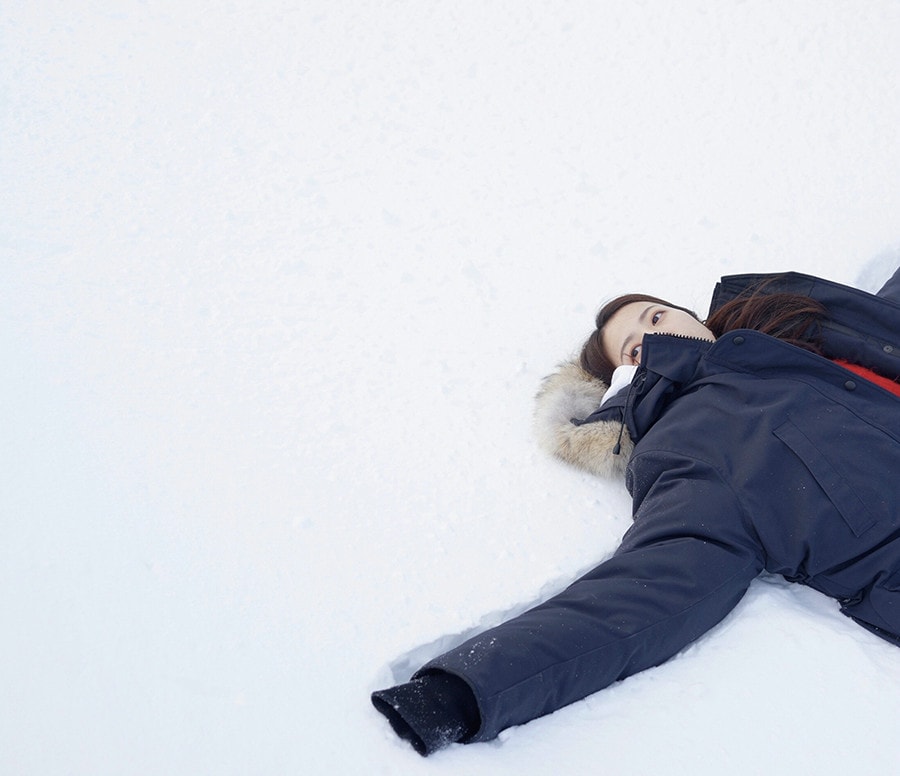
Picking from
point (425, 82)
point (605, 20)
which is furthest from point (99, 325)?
point (605, 20)

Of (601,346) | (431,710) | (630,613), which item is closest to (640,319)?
(601,346)

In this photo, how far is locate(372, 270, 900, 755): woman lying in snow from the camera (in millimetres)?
1461

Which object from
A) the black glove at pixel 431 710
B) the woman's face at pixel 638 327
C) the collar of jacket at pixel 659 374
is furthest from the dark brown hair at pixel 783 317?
the black glove at pixel 431 710

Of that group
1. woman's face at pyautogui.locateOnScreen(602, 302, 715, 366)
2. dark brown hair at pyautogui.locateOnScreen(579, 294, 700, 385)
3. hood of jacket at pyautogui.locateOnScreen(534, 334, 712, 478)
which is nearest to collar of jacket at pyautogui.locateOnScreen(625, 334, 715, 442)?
hood of jacket at pyautogui.locateOnScreen(534, 334, 712, 478)

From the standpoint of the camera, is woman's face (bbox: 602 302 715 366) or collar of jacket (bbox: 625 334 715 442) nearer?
collar of jacket (bbox: 625 334 715 442)

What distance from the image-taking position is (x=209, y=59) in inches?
136

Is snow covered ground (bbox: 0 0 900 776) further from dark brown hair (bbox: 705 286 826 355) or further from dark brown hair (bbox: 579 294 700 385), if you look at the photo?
dark brown hair (bbox: 705 286 826 355)

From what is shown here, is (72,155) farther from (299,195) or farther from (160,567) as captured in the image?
(160,567)

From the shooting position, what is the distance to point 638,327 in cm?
234

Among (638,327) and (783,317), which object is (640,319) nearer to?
(638,327)

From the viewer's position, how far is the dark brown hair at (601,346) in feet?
7.93

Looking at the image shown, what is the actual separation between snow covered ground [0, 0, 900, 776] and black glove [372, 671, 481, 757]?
1.3 inches

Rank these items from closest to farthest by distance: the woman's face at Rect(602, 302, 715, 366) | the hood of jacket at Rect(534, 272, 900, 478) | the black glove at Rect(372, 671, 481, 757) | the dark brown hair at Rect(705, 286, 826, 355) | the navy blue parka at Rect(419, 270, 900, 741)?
the black glove at Rect(372, 671, 481, 757)
the navy blue parka at Rect(419, 270, 900, 741)
the hood of jacket at Rect(534, 272, 900, 478)
the dark brown hair at Rect(705, 286, 826, 355)
the woman's face at Rect(602, 302, 715, 366)

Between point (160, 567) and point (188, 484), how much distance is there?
25cm
